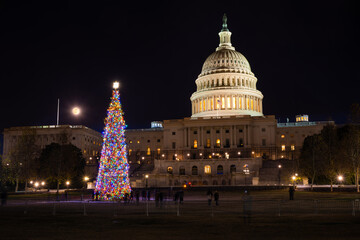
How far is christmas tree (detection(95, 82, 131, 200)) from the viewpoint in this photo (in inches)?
1631

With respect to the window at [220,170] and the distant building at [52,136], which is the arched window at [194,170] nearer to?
the window at [220,170]

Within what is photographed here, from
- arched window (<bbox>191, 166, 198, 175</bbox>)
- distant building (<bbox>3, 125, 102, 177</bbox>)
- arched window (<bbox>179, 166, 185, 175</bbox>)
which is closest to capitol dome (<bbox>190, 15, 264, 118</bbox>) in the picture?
arched window (<bbox>191, 166, 198, 175</bbox>)

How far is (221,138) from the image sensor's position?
115625 millimetres

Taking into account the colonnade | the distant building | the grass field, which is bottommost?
the grass field

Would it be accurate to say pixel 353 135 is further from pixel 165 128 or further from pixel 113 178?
pixel 165 128

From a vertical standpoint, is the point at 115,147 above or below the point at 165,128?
below

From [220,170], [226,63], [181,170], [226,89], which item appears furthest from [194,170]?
[226,63]

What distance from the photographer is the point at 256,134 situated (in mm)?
116250

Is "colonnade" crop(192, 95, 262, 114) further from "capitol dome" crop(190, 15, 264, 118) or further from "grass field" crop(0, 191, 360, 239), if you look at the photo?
"grass field" crop(0, 191, 360, 239)

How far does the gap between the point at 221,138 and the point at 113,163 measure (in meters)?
76.2

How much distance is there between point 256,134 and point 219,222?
310 feet

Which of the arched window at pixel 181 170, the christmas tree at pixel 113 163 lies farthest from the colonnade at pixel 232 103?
the christmas tree at pixel 113 163

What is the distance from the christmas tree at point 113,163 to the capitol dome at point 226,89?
273ft

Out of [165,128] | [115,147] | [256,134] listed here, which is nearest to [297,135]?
[256,134]
